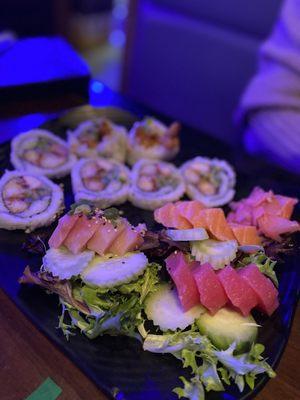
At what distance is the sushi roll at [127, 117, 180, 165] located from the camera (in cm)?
237

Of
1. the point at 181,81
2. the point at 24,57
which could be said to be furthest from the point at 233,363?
the point at 181,81

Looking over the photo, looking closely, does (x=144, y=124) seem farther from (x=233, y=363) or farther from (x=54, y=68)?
(x=233, y=363)

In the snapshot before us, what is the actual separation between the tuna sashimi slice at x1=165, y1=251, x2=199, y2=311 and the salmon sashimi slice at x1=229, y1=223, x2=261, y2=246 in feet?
1.00

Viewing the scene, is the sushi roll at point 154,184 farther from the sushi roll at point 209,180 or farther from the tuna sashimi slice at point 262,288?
the tuna sashimi slice at point 262,288

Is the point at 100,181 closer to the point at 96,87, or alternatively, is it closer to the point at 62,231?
the point at 62,231

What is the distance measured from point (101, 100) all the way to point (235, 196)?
1152mm

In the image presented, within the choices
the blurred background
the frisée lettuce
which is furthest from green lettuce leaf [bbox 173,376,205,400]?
the blurred background

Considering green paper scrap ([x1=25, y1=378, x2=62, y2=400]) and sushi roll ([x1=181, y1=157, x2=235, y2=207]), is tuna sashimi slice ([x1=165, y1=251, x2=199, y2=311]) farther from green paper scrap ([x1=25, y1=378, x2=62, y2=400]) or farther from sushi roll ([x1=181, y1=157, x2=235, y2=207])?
sushi roll ([x1=181, y1=157, x2=235, y2=207])

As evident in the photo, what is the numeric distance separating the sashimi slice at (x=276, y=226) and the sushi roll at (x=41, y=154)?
1.04 meters

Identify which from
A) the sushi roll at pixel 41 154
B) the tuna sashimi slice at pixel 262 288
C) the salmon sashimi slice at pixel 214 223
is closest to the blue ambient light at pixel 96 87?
the sushi roll at pixel 41 154

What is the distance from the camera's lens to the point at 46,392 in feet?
4.21

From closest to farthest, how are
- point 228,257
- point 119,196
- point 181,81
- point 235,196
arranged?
point 228,257, point 119,196, point 235,196, point 181,81

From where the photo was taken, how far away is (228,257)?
5.40 ft

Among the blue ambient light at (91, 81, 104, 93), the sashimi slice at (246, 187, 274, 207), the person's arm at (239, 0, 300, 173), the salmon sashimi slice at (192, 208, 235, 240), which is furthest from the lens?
the blue ambient light at (91, 81, 104, 93)
